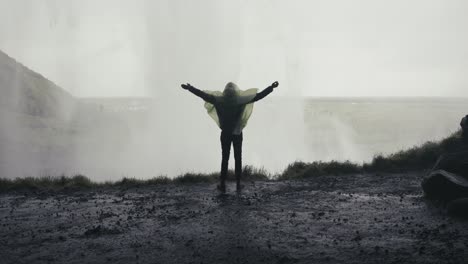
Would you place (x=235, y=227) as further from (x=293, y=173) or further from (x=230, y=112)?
(x=293, y=173)

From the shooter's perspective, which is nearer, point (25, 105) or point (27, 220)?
point (27, 220)

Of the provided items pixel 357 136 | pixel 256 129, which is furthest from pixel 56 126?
pixel 357 136

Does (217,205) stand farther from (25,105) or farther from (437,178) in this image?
(25,105)

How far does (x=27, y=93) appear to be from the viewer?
66.9 meters

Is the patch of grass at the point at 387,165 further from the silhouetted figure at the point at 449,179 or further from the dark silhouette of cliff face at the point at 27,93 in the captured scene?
the dark silhouette of cliff face at the point at 27,93

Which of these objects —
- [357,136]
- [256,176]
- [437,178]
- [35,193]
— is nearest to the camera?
[437,178]

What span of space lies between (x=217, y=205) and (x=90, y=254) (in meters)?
3.24

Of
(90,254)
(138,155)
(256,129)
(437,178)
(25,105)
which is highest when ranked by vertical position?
(25,105)

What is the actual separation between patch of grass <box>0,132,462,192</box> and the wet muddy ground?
1.02m

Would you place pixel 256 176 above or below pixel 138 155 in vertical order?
below

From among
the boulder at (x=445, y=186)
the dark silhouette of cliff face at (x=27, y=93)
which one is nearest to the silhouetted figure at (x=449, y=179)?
the boulder at (x=445, y=186)

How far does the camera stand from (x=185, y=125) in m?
64.1

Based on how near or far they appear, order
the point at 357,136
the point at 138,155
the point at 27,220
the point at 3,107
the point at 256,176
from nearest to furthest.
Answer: the point at 27,220 < the point at 256,176 < the point at 138,155 < the point at 3,107 < the point at 357,136

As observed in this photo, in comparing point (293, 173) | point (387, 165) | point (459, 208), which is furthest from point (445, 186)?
point (293, 173)
